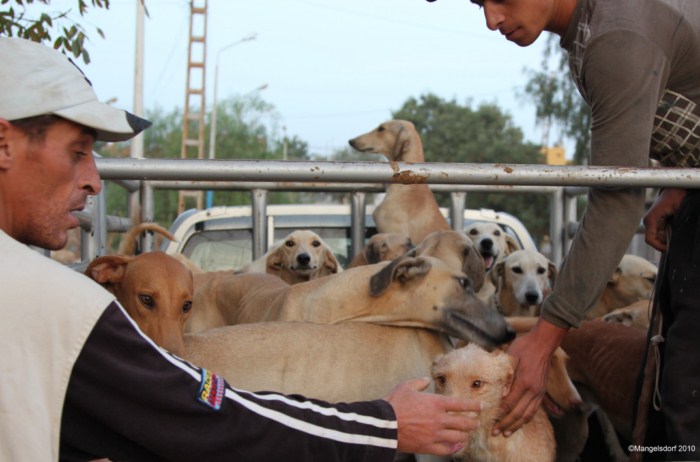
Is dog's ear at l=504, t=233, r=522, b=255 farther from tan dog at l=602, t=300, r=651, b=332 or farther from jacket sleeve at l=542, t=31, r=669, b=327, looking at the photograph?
jacket sleeve at l=542, t=31, r=669, b=327

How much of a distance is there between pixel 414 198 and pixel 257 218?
7.36 ft

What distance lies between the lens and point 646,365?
2.86 meters

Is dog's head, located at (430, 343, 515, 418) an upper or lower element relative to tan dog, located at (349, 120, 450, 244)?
lower

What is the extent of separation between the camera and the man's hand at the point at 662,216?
291 cm

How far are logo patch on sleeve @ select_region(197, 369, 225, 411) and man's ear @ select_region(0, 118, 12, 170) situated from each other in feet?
1.83

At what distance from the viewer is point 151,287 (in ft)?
11.2

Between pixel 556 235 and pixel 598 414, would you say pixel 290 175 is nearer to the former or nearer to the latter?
pixel 598 414

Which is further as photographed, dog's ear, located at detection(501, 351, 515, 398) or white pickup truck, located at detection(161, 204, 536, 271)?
white pickup truck, located at detection(161, 204, 536, 271)

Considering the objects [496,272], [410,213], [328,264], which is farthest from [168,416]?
[410,213]

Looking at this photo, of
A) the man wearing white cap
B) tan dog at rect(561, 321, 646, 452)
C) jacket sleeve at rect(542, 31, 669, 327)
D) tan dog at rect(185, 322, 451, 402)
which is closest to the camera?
the man wearing white cap

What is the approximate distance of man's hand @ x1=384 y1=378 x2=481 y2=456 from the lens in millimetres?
1920

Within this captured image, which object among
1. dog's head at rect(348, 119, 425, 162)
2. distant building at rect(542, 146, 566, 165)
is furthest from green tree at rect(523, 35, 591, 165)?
dog's head at rect(348, 119, 425, 162)

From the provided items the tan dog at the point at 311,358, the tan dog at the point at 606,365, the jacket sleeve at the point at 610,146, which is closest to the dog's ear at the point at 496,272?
the tan dog at the point at 606,365

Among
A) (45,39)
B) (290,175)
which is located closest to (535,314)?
(45,39)
